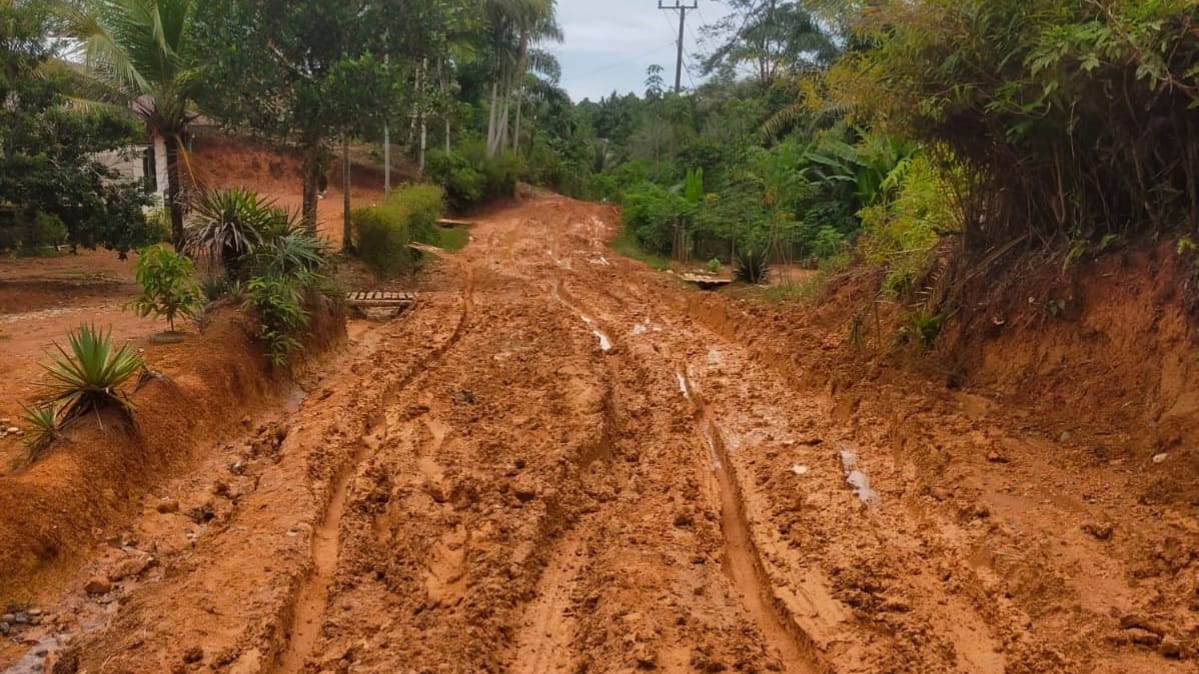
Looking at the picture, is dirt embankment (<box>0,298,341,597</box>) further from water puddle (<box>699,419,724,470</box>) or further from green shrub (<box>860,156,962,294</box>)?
green shrub (<box>860,156,962,294</box>)

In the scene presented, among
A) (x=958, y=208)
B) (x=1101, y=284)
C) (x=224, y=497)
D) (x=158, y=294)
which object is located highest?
(x=958, y=208)

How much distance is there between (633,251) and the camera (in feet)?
65.2

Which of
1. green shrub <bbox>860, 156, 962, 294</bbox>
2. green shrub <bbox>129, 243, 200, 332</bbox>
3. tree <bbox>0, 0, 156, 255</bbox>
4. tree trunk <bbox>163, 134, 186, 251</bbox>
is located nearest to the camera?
green shrub <bbox>129, 243, 200, 332</bbox>

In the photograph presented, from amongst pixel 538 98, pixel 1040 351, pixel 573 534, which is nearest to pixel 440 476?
pixel 573 534

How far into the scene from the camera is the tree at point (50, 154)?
10922 mm

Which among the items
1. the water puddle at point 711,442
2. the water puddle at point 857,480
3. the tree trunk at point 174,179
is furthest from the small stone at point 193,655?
the tree trunk at point 174,179

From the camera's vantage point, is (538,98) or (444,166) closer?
(444,166)

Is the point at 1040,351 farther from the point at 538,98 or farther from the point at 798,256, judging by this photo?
the point at 538,98

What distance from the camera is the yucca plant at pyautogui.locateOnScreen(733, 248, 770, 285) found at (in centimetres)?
1358

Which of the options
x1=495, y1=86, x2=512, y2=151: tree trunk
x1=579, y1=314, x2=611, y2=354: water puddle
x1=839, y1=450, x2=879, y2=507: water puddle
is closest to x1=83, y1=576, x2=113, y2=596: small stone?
x1=839, y1=450, x2=879, y2=507: water puddle

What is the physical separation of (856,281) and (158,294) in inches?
281

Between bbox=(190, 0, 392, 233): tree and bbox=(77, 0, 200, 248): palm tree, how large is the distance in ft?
1.63

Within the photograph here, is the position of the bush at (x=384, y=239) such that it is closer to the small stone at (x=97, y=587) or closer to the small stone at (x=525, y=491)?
the small stone at (x=525, y=491)

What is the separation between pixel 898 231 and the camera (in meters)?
9.11
